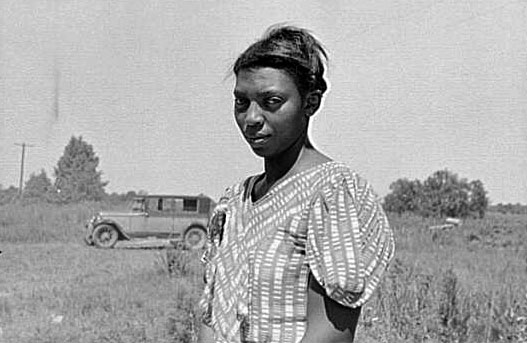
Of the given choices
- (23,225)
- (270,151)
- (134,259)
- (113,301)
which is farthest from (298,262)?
(23,225)

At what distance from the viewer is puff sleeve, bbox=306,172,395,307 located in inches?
41.7

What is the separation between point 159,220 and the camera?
12.3 m

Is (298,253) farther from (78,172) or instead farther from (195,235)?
(78,172)

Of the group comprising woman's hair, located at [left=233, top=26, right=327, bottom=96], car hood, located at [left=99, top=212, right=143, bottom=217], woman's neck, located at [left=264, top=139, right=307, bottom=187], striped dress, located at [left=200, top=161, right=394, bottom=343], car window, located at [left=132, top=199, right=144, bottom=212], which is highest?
woman's hair, located at [left=233, top=26, right=327, bottom=96]

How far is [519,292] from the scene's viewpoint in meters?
5.89

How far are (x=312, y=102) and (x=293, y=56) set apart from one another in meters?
0.08

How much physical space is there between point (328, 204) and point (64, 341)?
14.2 feet

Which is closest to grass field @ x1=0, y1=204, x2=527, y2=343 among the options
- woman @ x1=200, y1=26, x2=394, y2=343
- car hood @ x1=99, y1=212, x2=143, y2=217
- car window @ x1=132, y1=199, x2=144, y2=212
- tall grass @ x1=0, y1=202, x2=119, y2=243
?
tall grass @ x1=0, y1=202, x2=119, y2=243

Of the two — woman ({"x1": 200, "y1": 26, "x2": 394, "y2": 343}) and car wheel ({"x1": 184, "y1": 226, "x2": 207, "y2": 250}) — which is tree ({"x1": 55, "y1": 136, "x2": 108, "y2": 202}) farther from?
woman ({"x1": 200, "y1": 26, "x2": 394, "y2": 343})

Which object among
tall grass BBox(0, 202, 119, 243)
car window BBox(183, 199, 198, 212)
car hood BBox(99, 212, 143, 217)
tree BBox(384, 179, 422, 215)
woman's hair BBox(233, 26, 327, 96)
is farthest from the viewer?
tree BBox(384, 179, 422, 215)

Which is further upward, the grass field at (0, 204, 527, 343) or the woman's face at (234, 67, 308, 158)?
the woman's face at (234, 67, 308, 158)

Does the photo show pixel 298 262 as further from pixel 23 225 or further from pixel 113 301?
pixel 23 225

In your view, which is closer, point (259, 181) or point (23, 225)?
point (259, 181)

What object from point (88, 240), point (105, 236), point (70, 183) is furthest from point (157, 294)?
point (70, 183)
